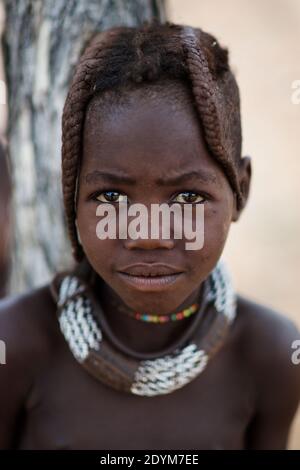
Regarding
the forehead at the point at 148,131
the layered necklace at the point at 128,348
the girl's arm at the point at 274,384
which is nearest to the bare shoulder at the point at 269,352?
Result: the girl's arm at the point at 274,384

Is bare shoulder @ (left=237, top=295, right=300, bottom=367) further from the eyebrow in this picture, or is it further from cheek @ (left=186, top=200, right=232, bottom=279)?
the eyebrow

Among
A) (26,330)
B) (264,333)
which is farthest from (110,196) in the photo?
(264,333)

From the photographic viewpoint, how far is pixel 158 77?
4.93 ft

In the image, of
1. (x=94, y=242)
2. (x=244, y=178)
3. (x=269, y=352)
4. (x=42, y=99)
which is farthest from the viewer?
(x=42, y=99)

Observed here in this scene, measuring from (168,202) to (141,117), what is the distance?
18cm

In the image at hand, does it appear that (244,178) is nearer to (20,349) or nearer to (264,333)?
(264,333)

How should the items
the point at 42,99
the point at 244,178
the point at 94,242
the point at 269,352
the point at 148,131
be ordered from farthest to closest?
the point at 42,99 < the point at 269,352 < the point at 244,178 < the point at 94,242 < the point at 148,131

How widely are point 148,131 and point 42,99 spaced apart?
2.64ft

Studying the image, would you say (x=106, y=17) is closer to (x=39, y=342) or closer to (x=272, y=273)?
(x=39, y=342)

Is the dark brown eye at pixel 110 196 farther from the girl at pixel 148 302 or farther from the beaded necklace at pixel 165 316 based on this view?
the beaded necklace at pixel 165 316

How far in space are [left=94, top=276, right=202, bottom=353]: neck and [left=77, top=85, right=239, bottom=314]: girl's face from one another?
0.72 ft

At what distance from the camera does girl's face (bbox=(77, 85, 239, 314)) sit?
4.85 ft

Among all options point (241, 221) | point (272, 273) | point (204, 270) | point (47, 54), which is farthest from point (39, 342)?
point (241, 221)

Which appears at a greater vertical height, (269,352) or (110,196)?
(110,196)
